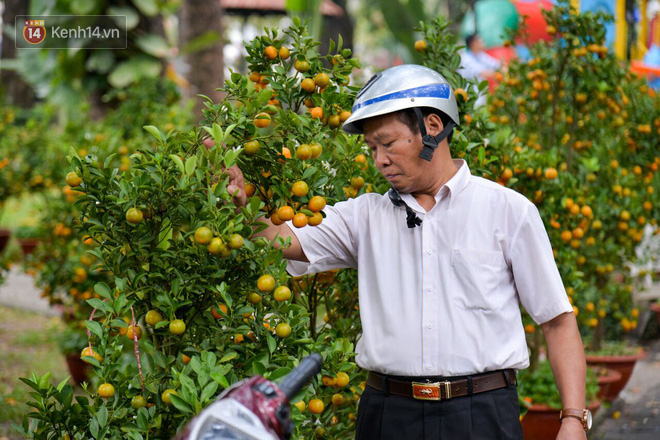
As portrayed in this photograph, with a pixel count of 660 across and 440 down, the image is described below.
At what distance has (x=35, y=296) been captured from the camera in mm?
11148

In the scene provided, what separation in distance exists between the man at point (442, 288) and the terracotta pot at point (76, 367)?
166 inches

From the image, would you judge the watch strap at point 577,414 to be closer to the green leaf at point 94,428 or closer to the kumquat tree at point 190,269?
the kumquat tree at point 190,269

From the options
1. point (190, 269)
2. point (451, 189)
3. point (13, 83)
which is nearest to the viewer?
point (190, 269)

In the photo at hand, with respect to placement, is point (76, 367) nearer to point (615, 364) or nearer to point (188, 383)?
point (615, 364)

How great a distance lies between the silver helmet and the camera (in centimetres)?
243

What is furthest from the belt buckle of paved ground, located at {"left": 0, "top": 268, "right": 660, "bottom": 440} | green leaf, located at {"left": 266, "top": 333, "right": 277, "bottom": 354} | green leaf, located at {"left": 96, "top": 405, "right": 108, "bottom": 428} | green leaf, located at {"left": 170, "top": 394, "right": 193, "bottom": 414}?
paved ground, located at {"left": 0, "top": 268, "right": 660, "bottom": 440}

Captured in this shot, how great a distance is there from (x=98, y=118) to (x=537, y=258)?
7.69 metres

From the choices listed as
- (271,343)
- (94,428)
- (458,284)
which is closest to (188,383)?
(271,343)

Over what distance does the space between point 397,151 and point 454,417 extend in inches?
34.5

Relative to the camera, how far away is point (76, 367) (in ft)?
20.6

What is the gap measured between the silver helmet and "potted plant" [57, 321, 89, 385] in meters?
4.35

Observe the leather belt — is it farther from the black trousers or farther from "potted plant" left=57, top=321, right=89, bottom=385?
"potted plant" left=57, top=321, right=89, bottom=385

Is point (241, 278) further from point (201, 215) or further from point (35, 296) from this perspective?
point (35, 296)

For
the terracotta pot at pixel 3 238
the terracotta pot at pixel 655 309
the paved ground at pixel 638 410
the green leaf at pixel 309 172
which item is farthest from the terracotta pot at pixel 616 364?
the terracotta pot at pixel 3 238
